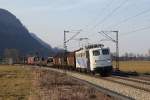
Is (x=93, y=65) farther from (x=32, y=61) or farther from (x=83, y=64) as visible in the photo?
(x=32, y=61)

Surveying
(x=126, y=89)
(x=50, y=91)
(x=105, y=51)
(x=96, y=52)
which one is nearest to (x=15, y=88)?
(x=50, y=91)

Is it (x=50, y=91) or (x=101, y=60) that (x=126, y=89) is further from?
(x=101, y=60)

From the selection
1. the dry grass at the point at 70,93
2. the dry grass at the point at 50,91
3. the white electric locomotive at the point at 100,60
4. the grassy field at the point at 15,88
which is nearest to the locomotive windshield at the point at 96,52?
the white electric locomotive at the point at 100,60

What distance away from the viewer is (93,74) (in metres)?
56.0

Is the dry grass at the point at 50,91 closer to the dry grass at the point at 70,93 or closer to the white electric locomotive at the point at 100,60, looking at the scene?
the dry grass at the point at 70,93

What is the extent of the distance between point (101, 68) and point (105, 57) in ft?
4.86

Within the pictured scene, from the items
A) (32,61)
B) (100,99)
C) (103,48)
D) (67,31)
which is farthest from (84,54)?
(32,61)

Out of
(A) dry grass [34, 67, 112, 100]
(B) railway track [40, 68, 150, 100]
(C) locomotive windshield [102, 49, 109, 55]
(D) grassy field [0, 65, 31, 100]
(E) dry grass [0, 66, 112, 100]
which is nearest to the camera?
(A) dry grass [34, 67, 112, 100]

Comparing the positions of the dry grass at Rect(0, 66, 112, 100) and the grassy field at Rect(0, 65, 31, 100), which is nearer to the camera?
the dry grass at Rect(0, 66, 112, 100)

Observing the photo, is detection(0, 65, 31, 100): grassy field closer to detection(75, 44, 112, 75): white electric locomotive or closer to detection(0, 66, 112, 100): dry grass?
detection(0, 66, 112, 100): dry grass

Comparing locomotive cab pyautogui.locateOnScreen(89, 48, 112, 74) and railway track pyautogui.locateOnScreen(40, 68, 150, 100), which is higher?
locomotive cab pyautogui.locateOnScreen(89, 48, 112, 74)

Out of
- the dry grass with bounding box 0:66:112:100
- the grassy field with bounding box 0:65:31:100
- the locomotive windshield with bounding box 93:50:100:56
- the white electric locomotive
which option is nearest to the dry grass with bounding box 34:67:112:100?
the dry grass with bounding box 0:66:112:100

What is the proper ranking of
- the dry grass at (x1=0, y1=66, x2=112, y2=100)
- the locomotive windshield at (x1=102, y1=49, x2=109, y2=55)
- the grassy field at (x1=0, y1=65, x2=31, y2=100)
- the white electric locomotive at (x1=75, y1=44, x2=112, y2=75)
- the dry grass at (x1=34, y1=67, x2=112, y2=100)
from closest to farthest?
1. the dry grass at (x1=34, y1=67, x2=112, y2=100)
2. the dry grass at (x1=0, y1=66, x2=112, y2=100)
3. the grassy field at (x1=0, y1=65, x2=31, y2=100)
4. the white electric locomotive at (x1=75, y1=44, x2=112, y2=75)
5. the locomotive windshield at (x1=102, y1=49, x2=109, y2=55)

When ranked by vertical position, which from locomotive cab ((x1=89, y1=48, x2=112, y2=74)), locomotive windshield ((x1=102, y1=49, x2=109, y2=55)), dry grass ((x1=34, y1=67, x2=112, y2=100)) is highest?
locomotive windshield ((x1=102, y1=49, x2=109, y2=55))
